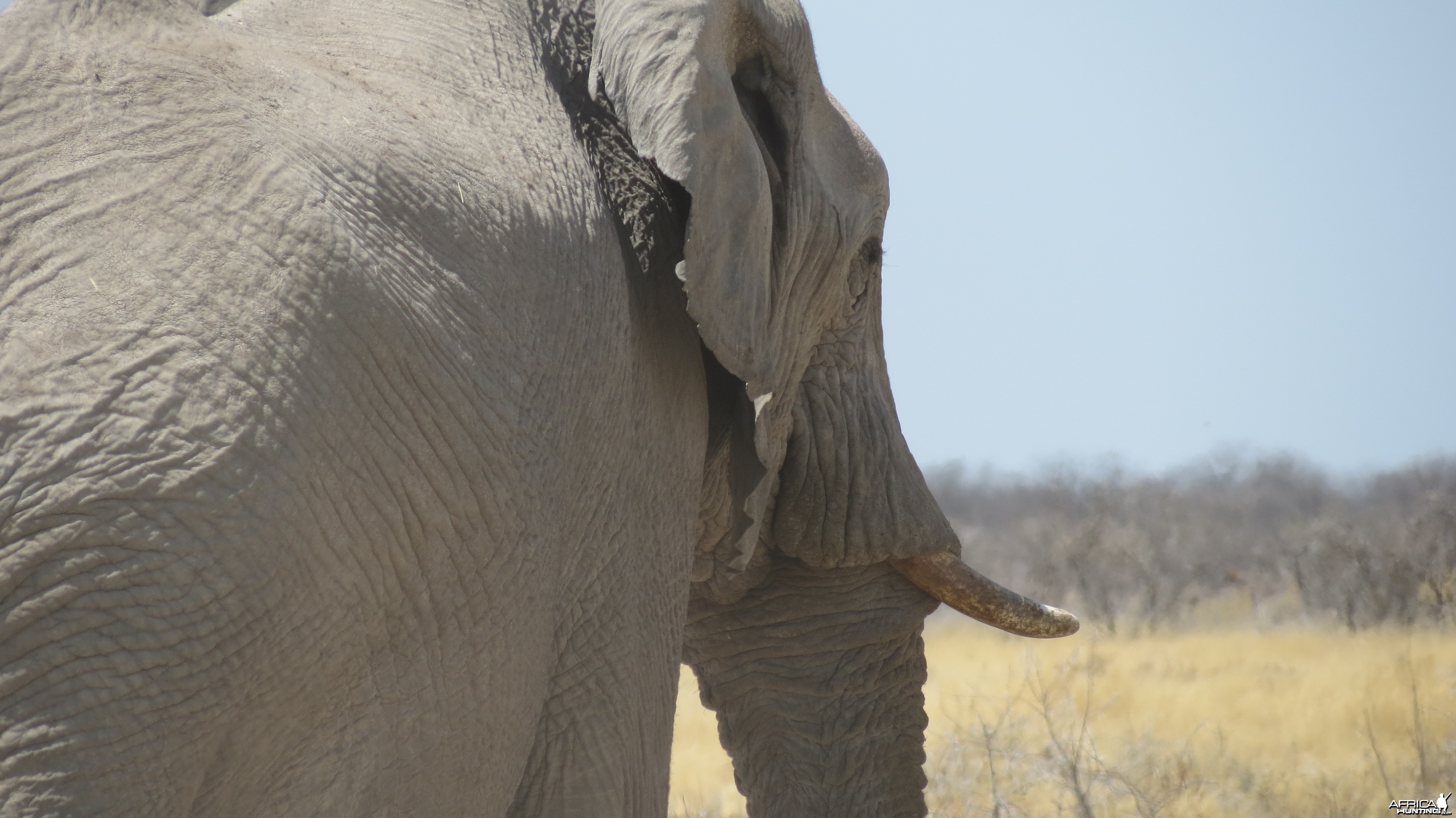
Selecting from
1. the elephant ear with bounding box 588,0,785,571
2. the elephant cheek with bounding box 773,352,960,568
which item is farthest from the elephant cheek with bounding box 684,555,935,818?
the elephant ear with bounding box 588,0,785,571

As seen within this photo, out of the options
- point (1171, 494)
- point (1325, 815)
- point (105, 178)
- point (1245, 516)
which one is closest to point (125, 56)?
point (105, 178)

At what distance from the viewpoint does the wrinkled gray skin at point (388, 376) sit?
4.57 ft

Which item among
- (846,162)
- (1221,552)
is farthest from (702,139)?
(1221,552)

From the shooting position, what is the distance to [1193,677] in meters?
10.3

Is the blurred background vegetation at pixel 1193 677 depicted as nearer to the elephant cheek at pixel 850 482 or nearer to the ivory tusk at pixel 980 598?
the ivory tusk at pixel 980 598

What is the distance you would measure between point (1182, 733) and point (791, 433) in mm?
6165

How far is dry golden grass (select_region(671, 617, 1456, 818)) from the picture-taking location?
5844mm

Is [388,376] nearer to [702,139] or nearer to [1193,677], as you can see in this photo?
[702,139]

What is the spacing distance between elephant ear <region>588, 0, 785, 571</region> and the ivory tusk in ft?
3.16

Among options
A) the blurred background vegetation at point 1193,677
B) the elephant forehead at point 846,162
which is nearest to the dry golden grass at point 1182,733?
the blurred background vegetation at point 1193,677

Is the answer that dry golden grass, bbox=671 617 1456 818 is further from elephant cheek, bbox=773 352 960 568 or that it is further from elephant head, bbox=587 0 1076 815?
elephant cheek, bbox=773 352 960 568

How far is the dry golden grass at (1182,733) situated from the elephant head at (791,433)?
191 cm

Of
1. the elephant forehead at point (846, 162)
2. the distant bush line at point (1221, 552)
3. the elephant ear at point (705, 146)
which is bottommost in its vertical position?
the elephant ear at point (705, 146)

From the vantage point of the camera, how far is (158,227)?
150 cm
